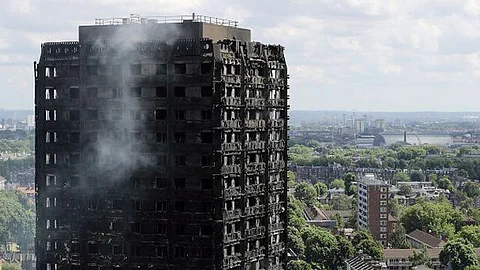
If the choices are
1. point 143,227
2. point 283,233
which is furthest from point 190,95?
point 283,233

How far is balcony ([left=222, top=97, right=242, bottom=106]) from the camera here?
80.8 m

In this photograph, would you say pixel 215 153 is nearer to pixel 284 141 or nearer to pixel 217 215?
pixel 217 215

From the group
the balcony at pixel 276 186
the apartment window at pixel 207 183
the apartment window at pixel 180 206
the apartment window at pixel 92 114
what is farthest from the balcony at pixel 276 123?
the apartment window at pixel 92 114

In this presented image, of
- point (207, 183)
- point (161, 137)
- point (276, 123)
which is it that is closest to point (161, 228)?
point (207, 183)

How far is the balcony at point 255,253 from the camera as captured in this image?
276ft

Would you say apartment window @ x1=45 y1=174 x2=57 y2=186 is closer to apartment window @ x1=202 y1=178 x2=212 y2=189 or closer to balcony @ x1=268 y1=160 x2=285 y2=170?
apartment window @ x1=202 y1=178 x2=212 y2=189

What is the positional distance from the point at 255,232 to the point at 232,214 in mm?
4689

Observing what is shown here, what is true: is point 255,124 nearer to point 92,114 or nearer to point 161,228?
point 161,228

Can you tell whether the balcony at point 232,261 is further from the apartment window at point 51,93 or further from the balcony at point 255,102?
the apartment window at point 51,93

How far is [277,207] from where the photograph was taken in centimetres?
8906

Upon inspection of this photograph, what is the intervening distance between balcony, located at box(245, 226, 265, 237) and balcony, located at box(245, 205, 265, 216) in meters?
1.29

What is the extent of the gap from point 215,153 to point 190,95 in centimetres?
494

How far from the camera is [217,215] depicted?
3145 inches

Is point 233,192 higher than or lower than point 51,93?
lower
